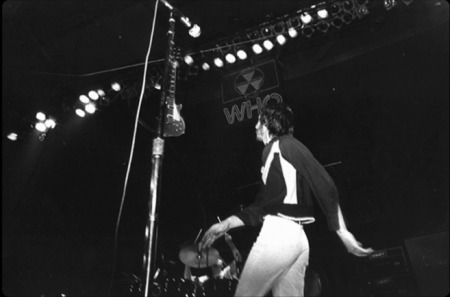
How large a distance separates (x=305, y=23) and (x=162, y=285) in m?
3.53

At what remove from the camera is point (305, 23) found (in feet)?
14.8

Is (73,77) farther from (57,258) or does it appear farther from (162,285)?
(162,285)

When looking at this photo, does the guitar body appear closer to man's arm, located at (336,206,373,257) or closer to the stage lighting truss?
man's arm, located at (336,206,373,257)

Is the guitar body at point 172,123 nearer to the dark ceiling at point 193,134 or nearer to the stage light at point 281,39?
the dark ceiling at point 193,134

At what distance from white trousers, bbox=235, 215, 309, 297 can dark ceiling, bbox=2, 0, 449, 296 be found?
8.38 feet

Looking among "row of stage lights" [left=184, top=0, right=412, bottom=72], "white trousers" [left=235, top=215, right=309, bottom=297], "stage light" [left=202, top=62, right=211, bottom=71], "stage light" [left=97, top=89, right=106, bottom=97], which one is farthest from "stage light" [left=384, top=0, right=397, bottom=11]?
"stage light" [left=97, top=89, right=106, bottom=97]

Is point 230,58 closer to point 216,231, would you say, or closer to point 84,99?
point 84,99

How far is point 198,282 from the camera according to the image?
14.1ft

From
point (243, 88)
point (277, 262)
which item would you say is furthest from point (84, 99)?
point (277, 262)

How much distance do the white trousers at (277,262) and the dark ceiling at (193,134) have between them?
255 centimetres

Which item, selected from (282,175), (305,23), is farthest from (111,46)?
(282,175)

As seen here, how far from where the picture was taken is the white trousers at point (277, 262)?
175 centimetres

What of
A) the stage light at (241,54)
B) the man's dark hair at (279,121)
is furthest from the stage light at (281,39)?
the man's dark hair at (279,121)

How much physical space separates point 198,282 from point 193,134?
2296 millimetres
